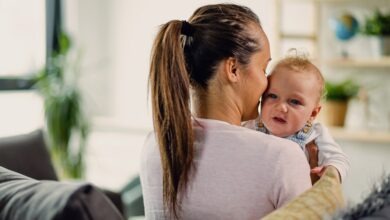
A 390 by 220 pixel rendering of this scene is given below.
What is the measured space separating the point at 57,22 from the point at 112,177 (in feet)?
4.13

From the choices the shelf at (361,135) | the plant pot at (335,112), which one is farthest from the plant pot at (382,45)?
the shelf at (361,135)

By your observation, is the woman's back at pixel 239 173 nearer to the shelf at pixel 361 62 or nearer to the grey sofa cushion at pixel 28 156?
the grey sofa cushion at pixel 28 156

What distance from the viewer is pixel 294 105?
4.46 ft

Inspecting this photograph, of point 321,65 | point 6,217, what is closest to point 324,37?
point 321,65

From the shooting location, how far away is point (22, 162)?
200 centimetres

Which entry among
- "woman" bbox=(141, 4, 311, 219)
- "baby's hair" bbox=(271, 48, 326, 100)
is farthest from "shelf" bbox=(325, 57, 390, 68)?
"woman" bbox=(141, 4, 311, 219)

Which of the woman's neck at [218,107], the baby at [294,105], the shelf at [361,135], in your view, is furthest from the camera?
the shelf at [361,135]

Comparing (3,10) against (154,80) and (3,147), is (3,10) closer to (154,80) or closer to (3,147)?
(3,147)

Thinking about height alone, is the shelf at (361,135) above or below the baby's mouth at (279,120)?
below

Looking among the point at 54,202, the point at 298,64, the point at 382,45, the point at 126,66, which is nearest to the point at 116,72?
the point at 126,66

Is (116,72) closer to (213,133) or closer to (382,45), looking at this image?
(382,45)

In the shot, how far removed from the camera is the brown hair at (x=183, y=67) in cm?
110

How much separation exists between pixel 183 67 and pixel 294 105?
35cm

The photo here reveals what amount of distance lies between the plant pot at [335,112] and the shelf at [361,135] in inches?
1.7
